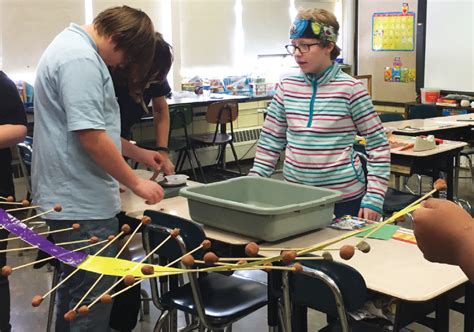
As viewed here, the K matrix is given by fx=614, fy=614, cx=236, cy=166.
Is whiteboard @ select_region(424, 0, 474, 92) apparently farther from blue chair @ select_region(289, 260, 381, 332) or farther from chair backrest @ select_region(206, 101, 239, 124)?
blue chair @ select_region(289, 260, 381, 332)

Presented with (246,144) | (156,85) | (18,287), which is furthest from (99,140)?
(246,144)

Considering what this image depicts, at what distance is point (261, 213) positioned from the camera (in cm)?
196

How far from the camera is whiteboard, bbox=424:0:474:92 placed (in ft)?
22.2

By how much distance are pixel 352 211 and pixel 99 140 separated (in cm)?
108

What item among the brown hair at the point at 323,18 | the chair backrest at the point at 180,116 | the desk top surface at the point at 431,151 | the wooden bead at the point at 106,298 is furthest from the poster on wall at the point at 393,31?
the wooden bead at the point at 106,298

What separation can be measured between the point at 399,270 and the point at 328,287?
22 cm

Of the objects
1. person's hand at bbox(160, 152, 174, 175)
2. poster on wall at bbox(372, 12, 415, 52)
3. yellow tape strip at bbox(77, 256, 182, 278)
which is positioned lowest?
person's hand at bbox(160, 152, 174, 175)

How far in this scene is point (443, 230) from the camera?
855 mm

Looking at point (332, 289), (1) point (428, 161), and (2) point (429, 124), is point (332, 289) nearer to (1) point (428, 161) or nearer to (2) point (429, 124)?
(1) point (428, 161)

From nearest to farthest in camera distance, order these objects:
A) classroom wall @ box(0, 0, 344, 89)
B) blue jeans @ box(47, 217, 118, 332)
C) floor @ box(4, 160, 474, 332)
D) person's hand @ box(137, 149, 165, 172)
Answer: blue jeans @ box(47, 217, 118, 332) < person's hand @ box(137, 149, 165, 172) < floor @ box(4, 160, 474, 332) < classroom wall @ box(0, 0, 344, 89)

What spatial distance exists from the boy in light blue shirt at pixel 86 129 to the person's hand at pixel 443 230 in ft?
4.18

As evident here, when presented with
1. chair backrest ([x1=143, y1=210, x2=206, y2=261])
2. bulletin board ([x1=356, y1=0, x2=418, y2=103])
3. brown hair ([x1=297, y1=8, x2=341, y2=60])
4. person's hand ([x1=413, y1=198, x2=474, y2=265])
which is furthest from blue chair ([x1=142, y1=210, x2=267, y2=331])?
bulletin board ([x1=356, y1=0, x2=418, y2=103])

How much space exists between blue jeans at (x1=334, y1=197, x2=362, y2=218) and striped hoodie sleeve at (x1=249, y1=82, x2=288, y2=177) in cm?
31

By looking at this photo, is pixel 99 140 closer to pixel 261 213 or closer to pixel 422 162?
pixel 261 213
